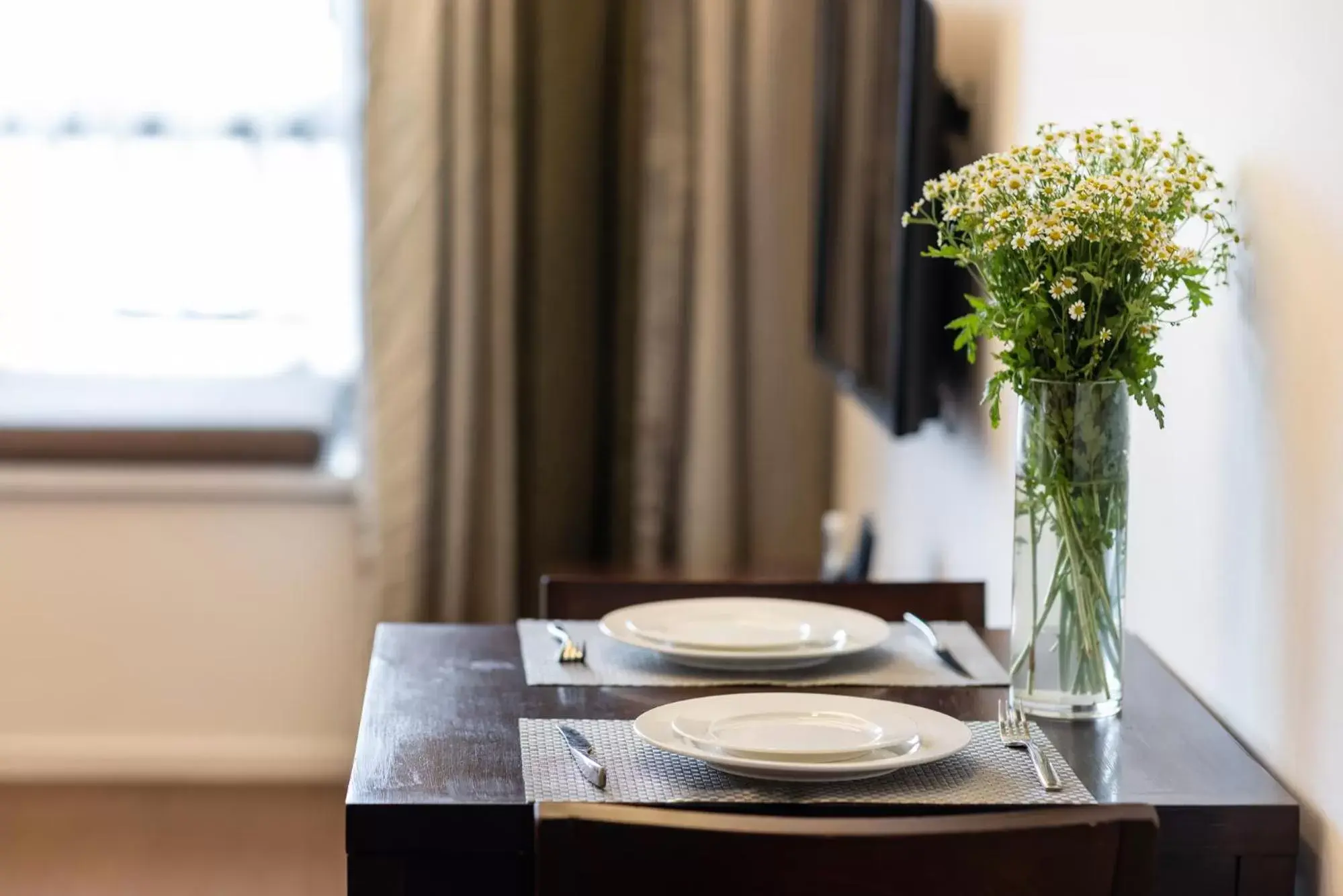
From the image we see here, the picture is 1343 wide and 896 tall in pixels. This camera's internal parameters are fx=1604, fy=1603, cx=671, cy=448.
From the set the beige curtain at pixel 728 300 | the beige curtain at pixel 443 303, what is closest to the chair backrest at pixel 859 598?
the beige curtain at pixel 728 300

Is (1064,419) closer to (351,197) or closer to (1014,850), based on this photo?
(1014,850)

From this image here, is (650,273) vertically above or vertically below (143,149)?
below

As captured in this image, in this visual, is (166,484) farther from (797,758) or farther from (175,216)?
(797,758)

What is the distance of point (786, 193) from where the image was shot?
326cm

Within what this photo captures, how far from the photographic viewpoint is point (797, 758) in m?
1.10

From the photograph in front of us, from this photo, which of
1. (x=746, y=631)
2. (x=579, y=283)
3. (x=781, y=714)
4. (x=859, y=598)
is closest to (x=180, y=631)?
(x=579, y=283)

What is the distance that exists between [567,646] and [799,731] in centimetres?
34

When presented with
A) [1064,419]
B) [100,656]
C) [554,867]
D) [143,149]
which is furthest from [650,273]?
[554,867]

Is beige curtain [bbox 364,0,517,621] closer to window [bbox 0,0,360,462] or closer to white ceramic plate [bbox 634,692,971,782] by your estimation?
window [bbox 0,0,360,462]

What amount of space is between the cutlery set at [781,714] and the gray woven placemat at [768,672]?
0.04ft

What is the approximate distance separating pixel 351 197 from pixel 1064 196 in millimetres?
2466

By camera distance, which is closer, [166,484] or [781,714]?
[781,714]

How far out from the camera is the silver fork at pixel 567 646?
143cm

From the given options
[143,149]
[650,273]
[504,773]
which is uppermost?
[143,149]
